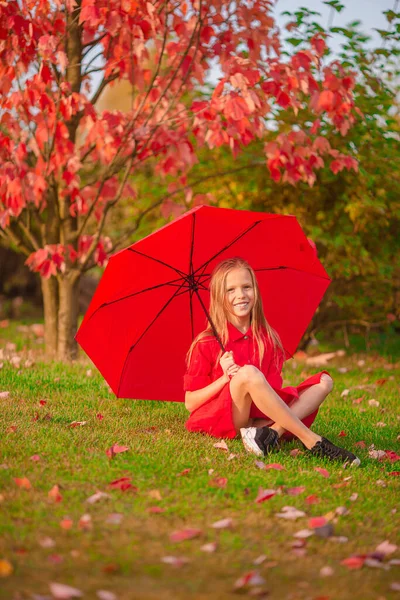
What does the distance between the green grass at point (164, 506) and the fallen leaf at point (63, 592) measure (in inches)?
1.4

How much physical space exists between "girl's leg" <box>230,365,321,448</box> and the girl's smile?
0.38 metres

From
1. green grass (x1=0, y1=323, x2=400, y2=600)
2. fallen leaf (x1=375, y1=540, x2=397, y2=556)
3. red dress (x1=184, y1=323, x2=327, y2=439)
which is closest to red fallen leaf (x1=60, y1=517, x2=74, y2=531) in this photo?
green grass (x1=0, y1=323, x2=400, y2=600)

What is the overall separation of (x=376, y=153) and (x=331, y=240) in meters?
0.86

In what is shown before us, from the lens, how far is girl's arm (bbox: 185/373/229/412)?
3.65 m

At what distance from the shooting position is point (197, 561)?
2.35 m

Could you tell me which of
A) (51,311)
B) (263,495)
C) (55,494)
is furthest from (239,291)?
(51,311)

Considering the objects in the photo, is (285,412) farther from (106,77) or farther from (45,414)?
(106,77)

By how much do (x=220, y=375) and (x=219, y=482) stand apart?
2.80ft

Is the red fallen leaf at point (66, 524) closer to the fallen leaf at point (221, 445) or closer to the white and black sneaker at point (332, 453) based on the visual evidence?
the fallen leaf at point (221, 445)

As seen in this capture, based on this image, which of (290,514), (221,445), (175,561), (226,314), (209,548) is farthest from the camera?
(226,314)

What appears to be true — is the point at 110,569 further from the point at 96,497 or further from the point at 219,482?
the point at 219,482

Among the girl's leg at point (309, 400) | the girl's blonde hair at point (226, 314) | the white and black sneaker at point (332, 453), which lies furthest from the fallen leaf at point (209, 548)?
the girl's blonde hair at point (226, 314)

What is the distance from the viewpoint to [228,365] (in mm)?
3559

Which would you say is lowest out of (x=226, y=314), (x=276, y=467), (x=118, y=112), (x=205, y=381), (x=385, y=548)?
(x=385, y=548)
